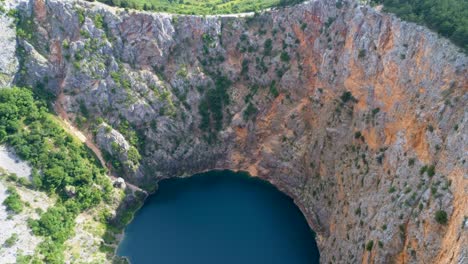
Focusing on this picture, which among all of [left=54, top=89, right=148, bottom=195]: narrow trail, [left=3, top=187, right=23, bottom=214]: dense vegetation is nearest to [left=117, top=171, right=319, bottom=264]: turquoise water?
[left=54, top=89, right=148, bottom=195]: narrow trail

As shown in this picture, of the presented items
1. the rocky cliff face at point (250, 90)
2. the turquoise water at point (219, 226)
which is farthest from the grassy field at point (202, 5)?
the turquoise water at point (219, 226)

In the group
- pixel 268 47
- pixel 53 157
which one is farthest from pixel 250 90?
pixel 53 157

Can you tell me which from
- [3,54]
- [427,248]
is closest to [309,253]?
[427,248]

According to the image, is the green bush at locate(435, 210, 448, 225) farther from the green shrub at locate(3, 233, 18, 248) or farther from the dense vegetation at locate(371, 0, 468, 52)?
the green shrub at locate(3, 233, 18, 248)

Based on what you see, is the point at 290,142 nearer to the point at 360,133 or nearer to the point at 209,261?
the point at 360,133

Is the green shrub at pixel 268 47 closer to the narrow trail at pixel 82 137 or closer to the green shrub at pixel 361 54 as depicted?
the green shrub at pixel 361 54

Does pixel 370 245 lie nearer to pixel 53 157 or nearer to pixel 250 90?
pixel 250 90
